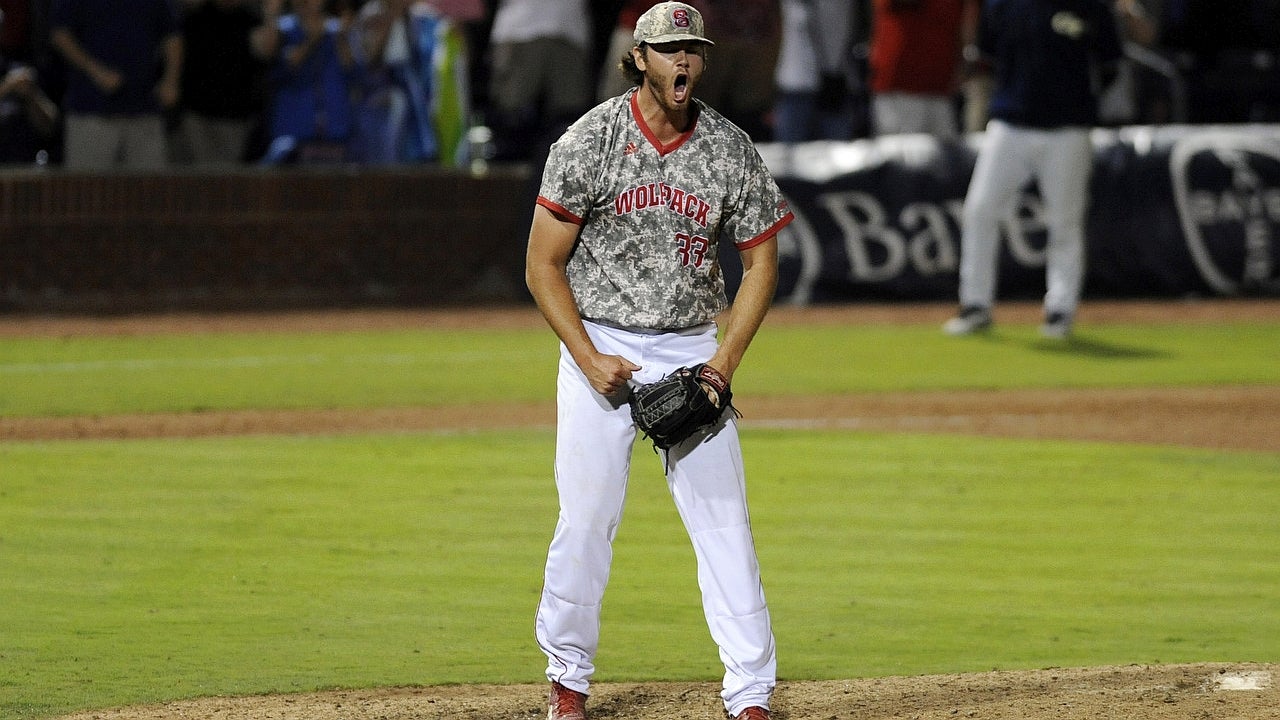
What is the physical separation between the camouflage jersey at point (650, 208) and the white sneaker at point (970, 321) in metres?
9.22

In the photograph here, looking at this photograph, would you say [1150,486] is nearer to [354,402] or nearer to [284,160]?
[354,402]

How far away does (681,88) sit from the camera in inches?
203

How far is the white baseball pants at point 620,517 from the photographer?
5.29 metres

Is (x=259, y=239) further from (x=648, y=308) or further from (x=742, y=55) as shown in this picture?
(x=648, y=308)

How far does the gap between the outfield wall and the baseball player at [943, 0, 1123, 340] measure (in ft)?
7.45

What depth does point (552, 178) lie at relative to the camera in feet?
17.1

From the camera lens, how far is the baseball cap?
5.17m

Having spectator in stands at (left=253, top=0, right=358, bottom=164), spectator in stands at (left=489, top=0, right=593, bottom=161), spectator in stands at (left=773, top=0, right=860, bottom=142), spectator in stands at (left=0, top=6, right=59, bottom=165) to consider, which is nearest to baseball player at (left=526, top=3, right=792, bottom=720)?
spectator in stands at (left=489, top=0, right=593, bottom=161)

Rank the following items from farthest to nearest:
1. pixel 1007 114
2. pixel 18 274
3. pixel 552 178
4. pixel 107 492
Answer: pixel 18 274, pixel 1007 114, pixel 107 492, pixel 552 178

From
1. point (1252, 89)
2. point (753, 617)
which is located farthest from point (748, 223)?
point (1252, 89)

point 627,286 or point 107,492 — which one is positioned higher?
point 627,286

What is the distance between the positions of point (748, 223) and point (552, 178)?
54 centimetres

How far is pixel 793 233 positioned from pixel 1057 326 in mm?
2620

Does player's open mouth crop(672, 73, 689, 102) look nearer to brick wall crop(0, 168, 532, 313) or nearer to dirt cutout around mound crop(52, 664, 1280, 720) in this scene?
dirt cutout around mound crop(52, 664, 1280, 720)
